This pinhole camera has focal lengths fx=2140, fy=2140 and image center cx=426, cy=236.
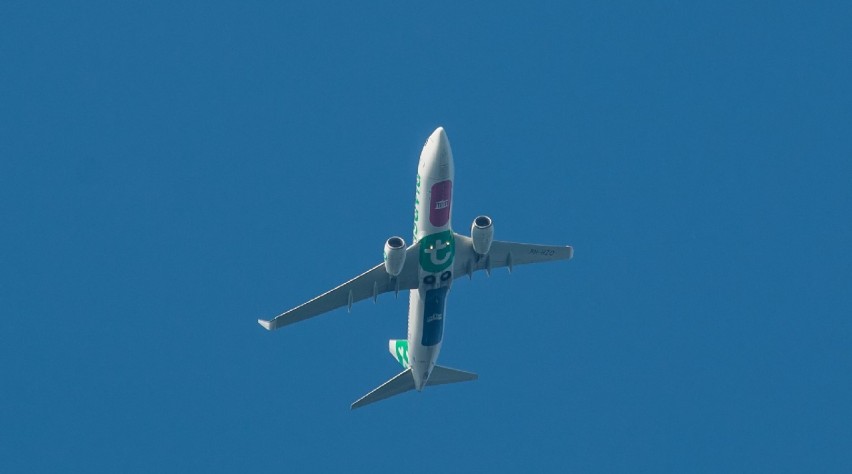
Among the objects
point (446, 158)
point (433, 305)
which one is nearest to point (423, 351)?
point (433, 305)

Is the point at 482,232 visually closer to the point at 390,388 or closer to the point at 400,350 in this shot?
the point at 400,350

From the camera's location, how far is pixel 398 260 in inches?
4963

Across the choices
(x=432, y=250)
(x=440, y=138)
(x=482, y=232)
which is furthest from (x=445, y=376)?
(x=440, y=138)

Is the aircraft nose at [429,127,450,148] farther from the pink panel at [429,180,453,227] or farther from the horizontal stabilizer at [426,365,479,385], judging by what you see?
the horizontal stabilizer at [426,365,479,385]

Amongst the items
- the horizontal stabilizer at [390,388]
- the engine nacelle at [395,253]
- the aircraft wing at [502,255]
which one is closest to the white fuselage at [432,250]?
the aircraft wing at [502,255]

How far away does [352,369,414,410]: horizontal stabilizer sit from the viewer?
13462 centimetres

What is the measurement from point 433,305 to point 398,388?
7933mm

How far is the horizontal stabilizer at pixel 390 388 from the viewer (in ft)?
442

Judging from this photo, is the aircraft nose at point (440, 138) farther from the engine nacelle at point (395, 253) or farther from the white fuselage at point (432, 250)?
the engine nacelle at point (395, 253)

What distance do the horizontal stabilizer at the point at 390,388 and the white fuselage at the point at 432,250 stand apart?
1519mm

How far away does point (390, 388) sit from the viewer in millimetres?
134875

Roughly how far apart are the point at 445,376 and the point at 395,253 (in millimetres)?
13797

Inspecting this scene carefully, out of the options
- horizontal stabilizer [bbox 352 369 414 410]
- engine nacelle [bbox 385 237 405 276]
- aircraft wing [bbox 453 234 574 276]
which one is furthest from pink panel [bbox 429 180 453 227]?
horizontal stabilizer [bbox 352 369 414 410]

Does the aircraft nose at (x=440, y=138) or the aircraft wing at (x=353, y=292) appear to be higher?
the aircraft nose at (x=440, y=138)
